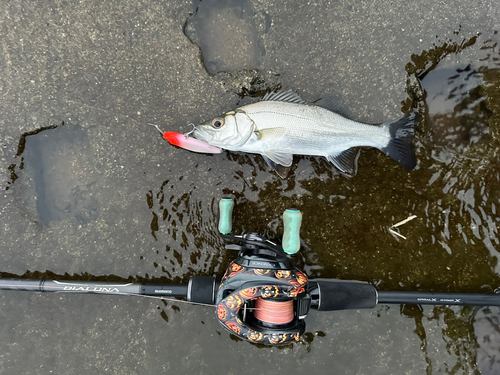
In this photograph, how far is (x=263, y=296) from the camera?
1.83 m

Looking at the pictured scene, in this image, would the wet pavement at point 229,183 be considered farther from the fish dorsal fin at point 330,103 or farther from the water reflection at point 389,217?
the fish dorsal fin at point 330,103

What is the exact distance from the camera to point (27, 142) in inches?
95.4

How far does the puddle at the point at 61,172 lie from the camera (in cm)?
243

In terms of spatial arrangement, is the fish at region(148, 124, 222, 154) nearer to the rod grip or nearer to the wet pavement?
the wet pavement

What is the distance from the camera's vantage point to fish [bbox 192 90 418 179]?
2197 mm

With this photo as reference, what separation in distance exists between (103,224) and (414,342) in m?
2.86

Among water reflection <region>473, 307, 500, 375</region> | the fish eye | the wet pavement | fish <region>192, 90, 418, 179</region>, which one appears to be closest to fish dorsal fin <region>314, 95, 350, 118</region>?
fish <region>192, 90, 418, 179</region>

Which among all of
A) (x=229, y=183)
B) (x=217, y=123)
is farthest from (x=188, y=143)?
(x=229, y=183)

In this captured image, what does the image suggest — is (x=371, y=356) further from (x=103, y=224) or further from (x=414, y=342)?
(x=103, y=224)

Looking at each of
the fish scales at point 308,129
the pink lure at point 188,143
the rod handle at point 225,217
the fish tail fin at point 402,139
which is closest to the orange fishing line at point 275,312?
the rod handle at point 225,217

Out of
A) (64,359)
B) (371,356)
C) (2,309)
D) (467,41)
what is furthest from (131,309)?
(467,41)

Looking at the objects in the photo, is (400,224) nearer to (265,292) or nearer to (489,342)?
(489,342)

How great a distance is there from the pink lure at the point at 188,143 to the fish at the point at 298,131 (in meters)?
0.10

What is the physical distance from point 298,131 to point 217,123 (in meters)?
0.62
